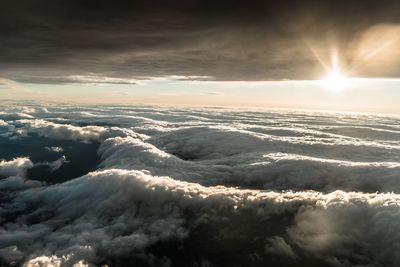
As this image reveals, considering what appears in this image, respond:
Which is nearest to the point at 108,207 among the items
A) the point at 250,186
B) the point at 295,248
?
the point at 250,186

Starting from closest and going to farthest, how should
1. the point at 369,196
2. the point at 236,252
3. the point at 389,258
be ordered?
the point at 389,258
the point at 369,196
the point at 236,252

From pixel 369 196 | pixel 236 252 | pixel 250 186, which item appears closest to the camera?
pixel 369 196

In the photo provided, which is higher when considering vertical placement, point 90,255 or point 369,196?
point 369,196

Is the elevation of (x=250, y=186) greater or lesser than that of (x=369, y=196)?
lesser

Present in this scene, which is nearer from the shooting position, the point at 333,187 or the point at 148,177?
the point at 333,187

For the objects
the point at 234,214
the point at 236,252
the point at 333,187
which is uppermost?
the point at 333,187

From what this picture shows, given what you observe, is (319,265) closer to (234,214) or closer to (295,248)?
(295,248)

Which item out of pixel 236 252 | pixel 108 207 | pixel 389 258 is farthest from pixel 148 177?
pixel 389 258

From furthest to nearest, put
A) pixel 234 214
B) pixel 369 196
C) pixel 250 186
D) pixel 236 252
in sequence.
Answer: pixel 250 186 → pixel 234 214 → pixel 236 252 → pixel 369 196

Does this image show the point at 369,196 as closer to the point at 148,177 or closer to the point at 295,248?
the point at 295,248
